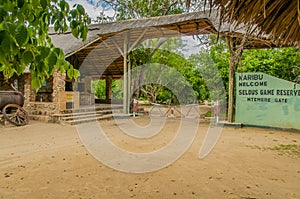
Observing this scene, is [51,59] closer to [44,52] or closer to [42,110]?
[44,52]

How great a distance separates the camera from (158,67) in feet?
64.4

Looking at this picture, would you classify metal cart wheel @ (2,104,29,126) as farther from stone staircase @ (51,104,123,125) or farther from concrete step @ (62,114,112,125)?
concrete step @ (62,114,112,125)

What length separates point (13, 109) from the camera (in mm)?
8602

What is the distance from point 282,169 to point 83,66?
1306 cm

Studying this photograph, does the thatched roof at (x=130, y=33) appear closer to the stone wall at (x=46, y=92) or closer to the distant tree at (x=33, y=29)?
the stone wall at (x=46, y=92)

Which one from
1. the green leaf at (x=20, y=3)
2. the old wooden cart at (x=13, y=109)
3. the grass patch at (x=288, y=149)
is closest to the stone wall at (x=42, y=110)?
the old wooden cart at (x=13, y=109)

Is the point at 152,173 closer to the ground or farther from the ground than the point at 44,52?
closer to the ground

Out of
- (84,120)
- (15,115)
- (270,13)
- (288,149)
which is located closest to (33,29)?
(270,13)

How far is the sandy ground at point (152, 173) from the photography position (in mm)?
2842

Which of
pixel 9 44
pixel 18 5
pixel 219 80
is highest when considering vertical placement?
pixel 219 80

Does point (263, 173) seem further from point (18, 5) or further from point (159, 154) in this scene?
point (18, 5)

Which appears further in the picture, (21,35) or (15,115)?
(15,115)

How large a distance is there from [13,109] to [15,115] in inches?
24.9

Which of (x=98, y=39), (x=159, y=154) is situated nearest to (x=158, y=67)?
(x=98, y=39)
